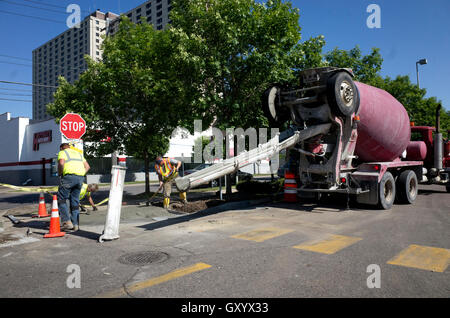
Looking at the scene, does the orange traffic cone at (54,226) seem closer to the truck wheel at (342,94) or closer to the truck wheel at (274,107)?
the truck wheel at (274,107)

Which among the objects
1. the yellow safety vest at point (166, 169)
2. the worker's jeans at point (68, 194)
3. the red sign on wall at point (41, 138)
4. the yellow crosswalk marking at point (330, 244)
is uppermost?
the red sign on wall at point (41, 138)

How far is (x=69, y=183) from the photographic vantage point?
21.8 ft

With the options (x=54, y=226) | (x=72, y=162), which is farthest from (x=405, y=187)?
(x=54, y=226)

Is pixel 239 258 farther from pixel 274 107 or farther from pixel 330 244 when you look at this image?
pixel 274 107

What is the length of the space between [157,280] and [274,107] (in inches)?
267

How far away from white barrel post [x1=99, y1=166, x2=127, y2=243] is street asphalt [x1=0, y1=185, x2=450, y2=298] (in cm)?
18

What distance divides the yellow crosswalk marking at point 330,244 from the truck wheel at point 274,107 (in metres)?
4.40

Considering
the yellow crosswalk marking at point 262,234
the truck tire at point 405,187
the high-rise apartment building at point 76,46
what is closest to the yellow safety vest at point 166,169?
the yellow crosswalk marking at point 262,234

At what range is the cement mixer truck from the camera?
8.50m

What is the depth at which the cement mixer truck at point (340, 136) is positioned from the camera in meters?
8.50

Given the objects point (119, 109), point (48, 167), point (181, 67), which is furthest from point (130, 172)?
point (181, 67)

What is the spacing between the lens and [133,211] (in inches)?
359
